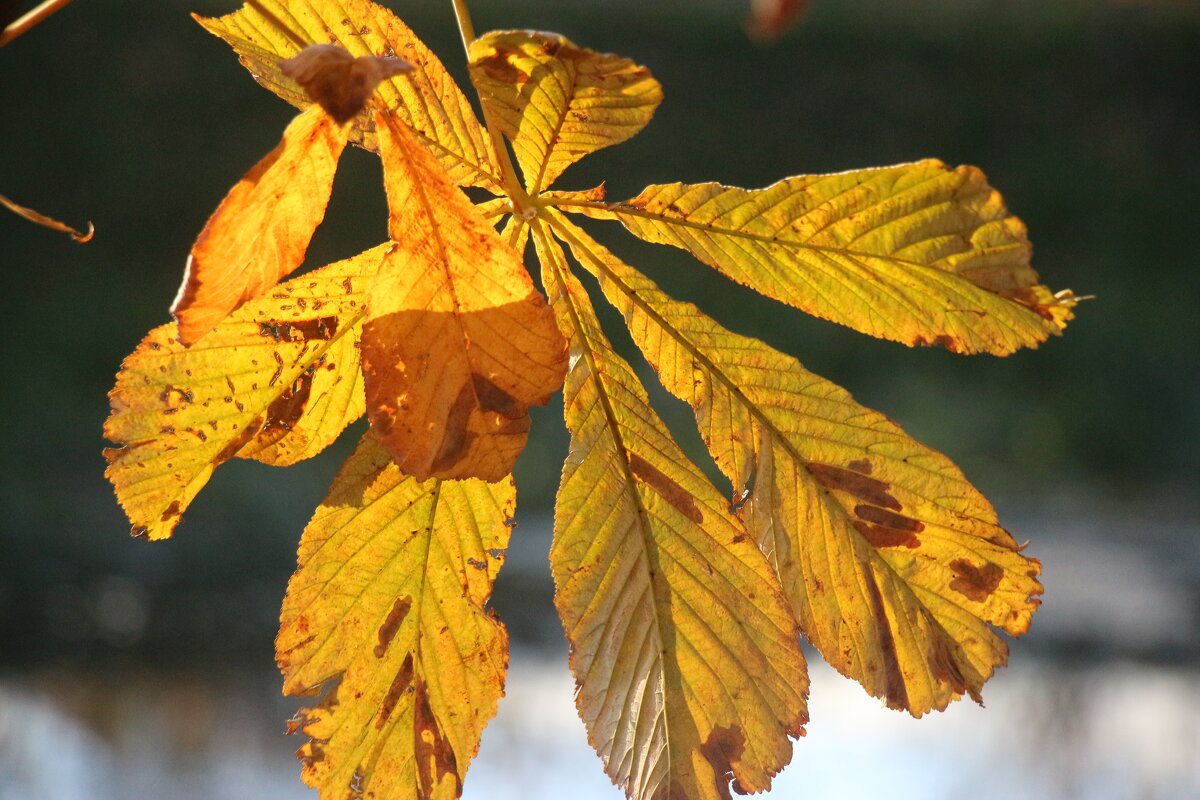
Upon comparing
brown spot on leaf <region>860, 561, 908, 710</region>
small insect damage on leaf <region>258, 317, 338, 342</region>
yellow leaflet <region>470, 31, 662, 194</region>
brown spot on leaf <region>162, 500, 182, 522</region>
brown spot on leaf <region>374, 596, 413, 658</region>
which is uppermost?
A: yellow leaflet <region>470, 31, 662, 194</region>

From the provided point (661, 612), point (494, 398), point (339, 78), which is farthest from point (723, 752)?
point (339, 78)

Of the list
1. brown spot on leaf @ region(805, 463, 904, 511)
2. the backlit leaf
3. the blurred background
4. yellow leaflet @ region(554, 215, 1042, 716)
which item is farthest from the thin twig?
the blurred background

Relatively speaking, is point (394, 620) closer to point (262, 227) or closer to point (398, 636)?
point (398, 636)

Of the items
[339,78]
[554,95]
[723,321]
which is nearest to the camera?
[339,78]

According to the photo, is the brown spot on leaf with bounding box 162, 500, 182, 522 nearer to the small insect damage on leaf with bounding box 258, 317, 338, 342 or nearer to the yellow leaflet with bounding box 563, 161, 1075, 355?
the small insect damage on leaf with bounding box 258, 317, 338, 342

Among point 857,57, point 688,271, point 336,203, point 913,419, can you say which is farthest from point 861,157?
point 336,203
